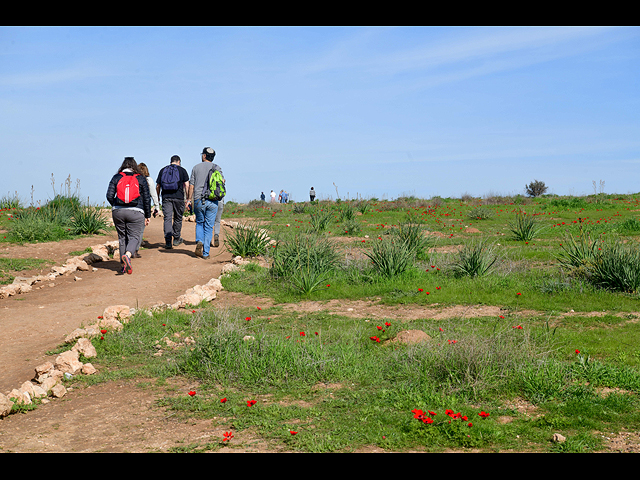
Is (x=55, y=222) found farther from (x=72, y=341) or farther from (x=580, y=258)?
(x=580, y=258)

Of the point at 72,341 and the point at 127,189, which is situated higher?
the point at 127,189

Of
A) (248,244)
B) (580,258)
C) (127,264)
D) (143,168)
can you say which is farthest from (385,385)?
(143,168)

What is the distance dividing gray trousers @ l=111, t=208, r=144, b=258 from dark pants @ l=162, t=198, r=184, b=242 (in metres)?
1.88

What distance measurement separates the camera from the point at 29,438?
14.6 feet

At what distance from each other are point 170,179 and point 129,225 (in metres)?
2.09

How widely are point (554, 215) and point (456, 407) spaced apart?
18.5 metres

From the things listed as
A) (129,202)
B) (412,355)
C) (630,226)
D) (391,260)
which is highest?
(129,202)

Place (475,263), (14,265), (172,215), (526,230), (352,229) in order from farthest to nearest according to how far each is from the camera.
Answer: (352,229)
(526,230)
(172,215)
(14,265)
(475,263)

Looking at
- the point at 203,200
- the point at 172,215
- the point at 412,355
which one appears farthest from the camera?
the point at 172,215

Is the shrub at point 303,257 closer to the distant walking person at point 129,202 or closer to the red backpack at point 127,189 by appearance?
the distant walking person at point 129,202

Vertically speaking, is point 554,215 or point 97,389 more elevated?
point 554,215

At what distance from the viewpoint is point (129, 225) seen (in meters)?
10.9

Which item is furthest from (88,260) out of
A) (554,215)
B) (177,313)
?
(554,215)

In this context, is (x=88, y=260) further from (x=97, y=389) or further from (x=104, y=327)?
(x=97, y=389)
